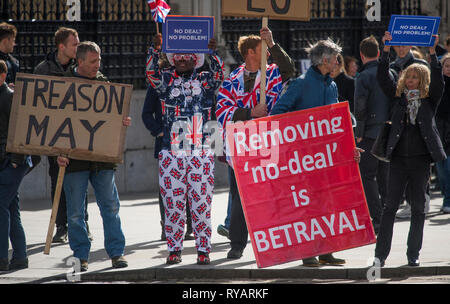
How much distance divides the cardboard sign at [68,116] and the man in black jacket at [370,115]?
10.0ft

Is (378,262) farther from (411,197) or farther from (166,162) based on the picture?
(166,162)

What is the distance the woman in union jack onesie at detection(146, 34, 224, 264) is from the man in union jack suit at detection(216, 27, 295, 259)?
0.91 feet

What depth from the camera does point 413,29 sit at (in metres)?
9.76

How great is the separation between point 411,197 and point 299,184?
976 mm

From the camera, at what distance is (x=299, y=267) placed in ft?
26.9

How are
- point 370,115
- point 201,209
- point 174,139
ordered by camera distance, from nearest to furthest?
point 174,139 → point 201,209 → point 370,115

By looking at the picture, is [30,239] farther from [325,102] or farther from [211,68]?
[325,102]

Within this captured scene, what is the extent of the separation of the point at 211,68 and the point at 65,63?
1.94 meters

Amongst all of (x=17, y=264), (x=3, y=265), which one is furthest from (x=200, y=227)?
(x=3, y=265)

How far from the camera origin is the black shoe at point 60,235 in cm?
985

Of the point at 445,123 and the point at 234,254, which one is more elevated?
the point at 445,123

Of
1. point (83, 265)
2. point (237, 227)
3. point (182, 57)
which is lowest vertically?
point (83, 265)

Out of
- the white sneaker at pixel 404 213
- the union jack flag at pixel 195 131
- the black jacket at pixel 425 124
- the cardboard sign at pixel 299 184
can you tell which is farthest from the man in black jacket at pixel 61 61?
the white sneaker at pixel 404 213

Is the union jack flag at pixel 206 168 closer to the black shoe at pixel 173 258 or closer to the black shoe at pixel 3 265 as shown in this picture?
the black shoe at pixel 173 258
